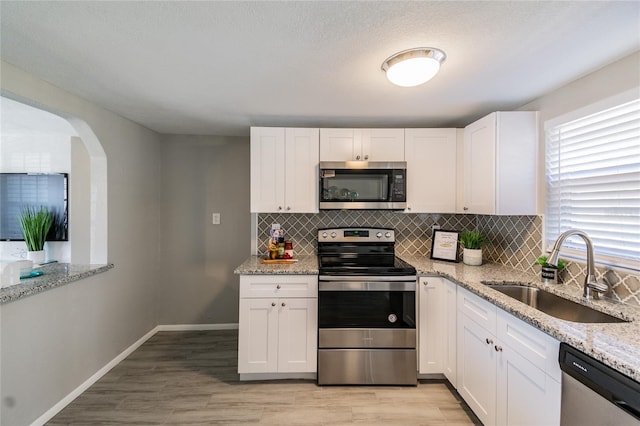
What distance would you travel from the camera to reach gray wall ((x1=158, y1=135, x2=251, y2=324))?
3.34 m

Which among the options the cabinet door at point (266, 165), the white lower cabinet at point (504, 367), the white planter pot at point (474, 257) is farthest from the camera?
the cabinet door at point (266, 165)

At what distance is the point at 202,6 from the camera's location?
1.16 meters

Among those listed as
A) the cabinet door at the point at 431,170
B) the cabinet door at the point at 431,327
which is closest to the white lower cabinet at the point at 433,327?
the cabinet door at the point at 431,327

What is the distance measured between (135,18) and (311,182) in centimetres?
171

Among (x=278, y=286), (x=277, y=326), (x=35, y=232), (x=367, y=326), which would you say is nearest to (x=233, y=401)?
(x=277, y=326)

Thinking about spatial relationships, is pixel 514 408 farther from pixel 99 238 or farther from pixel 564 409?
pixel 99 238

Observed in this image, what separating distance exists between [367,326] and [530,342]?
3.64ft

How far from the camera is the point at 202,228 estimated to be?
3.35 meters

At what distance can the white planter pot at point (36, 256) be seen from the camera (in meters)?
2.56

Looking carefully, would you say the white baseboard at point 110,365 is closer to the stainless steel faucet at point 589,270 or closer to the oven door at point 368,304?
the oven door at point 368,304

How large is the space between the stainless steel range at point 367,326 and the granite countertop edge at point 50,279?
1.81m

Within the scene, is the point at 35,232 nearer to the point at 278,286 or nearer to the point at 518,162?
the point at 278,286

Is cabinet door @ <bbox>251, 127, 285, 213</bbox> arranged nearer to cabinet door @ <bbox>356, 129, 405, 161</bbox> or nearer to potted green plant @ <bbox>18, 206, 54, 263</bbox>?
cabinet door @ <bbox>356, 129, 405, 161</bbox>

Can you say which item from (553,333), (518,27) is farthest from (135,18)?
(553,333)
